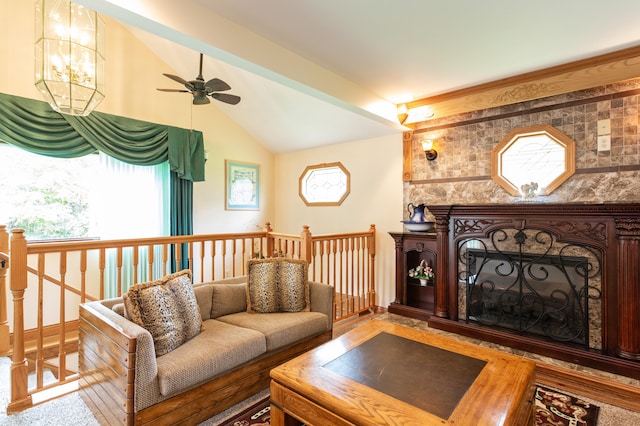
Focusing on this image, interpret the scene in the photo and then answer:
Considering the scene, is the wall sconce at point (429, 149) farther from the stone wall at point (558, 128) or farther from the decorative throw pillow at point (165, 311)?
the decorative throw pillow at point (165, 311)

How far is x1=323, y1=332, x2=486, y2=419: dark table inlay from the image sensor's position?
54.3 inches

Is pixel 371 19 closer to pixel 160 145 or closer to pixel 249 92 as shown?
pixel 249 92

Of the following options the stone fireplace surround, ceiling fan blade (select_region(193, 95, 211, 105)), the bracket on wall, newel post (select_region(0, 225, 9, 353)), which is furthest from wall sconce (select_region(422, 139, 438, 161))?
newel post (select_region(0, 225, 9, 353))

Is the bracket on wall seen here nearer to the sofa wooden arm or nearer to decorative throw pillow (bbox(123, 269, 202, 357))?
decorative throw pillow (bbox(123, 269, 202, 357))

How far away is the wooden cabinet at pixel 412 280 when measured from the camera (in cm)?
373

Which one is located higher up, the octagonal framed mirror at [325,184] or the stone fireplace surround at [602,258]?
the octagonal framed mirror at [325,184]

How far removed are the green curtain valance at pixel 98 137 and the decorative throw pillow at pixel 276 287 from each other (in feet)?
8.46

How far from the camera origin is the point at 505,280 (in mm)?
3129

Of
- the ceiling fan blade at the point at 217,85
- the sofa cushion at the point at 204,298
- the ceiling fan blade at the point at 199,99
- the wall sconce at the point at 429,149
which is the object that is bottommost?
the sofa cushion at the point at 204,298

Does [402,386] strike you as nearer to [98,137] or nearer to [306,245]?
[306,245]

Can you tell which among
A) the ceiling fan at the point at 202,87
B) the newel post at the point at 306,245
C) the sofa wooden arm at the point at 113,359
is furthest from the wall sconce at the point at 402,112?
the sofa wooden arm at the point at 113,359

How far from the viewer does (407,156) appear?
13.4ft

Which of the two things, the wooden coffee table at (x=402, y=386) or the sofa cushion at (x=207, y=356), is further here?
the sofa cushion at (x=207, y=356)

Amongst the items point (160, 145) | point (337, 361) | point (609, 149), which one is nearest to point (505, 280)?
point (609, 149)
